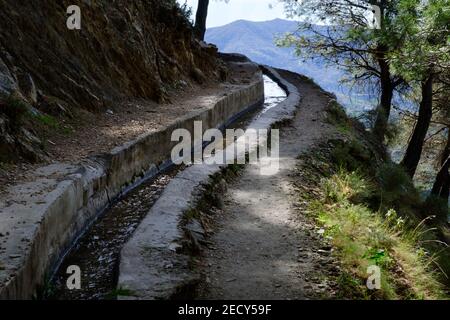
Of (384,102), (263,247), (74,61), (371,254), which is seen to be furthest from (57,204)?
(384,102)

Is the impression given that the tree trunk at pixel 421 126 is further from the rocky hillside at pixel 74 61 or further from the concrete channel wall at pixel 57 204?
the concrete channel wall at pixel 57 204

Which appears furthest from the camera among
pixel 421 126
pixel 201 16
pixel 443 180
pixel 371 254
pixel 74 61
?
pixel 201 16

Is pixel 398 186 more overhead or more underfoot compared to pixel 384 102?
more underfoot

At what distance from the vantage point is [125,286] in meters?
3.72

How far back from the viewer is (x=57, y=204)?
15.5 feet

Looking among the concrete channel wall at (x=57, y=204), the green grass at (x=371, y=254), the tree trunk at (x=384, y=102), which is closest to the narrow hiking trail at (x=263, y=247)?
the green grass at (x=371, y=254)

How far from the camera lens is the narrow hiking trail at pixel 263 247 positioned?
412cm

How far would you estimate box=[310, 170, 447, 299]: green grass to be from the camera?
14.0ft

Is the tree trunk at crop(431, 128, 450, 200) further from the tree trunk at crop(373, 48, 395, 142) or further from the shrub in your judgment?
the shrub

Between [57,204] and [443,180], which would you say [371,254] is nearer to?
[57,204]

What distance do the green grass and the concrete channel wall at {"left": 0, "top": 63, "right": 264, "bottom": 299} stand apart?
251 cm

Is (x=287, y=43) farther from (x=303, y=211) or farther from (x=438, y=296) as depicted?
(x=438, y=296)

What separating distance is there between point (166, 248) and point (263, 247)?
1.05 m
